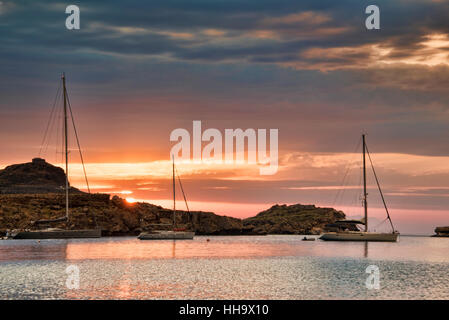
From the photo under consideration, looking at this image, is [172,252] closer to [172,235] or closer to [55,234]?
[55,234]

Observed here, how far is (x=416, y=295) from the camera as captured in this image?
53562 mm

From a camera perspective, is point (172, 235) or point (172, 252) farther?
point (172, 235)

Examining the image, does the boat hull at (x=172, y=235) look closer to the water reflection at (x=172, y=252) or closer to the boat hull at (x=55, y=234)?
the boat hull at (x=55, y=234)

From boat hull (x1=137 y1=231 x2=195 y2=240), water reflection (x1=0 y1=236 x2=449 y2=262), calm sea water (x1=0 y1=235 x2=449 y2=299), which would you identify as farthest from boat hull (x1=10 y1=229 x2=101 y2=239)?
calm sea water (x1=0 y1=235 x2=449 y2=299)

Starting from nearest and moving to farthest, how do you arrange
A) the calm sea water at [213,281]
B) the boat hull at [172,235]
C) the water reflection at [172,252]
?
the calm sea water at [213,281] < the water reflection at [172,252] < the boat hull at [172,235]

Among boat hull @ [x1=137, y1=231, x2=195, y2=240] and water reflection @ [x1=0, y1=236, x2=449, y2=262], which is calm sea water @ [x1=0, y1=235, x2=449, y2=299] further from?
boat hull @ [x1=137, y1=231, x2=195, y2=240]

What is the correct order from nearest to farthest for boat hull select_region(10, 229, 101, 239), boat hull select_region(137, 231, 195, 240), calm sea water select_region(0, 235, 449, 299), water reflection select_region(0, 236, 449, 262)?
calm sea water select_region(0, 235, 449, 299)
water reflection select_region(0, 236, 449, 262)
boat hull select_region(10, 229, 101, 239)
boat hull select_region(137, 231, 195, 240)

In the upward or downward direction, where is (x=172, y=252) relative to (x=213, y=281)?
downward

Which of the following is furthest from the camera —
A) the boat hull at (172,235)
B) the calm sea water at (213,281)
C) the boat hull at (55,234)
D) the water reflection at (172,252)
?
the boat hull at (172,235)

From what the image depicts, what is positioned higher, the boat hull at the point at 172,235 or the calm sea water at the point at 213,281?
the calm sea water at the point at 213,281

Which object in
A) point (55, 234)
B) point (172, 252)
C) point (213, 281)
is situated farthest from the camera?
point (55, 234)

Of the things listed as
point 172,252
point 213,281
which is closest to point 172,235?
point 172,252

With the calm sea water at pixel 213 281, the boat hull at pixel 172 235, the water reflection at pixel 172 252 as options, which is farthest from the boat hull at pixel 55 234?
the calm sea water at pixel 213 281
